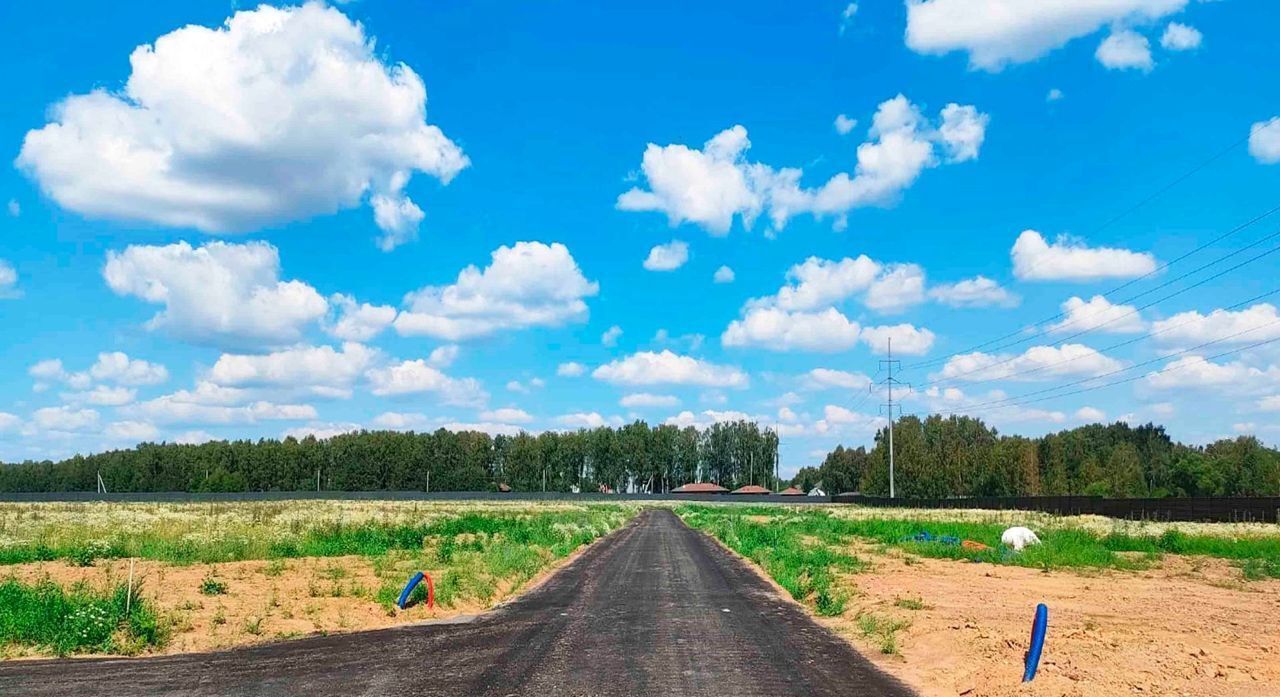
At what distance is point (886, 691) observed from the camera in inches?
436

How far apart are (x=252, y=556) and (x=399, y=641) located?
635 inches

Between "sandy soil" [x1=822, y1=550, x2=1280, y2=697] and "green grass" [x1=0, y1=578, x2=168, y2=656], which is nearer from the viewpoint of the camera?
"sandy soil" [x1=822, y1=550, x2=1280, y2=697]

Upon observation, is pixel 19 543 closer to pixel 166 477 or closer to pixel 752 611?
pixel 752 611

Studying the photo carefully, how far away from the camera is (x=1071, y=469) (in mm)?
146375

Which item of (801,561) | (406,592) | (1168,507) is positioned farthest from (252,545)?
(1168,507)

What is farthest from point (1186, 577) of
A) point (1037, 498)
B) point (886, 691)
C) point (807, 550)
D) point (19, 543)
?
point (1037, 498)

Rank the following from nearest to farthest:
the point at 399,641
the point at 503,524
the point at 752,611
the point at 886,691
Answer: the point at 886,691 → the point at 399,641 → the point at 752,611 → the point at 503,524

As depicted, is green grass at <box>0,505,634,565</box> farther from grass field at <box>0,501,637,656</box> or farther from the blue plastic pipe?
the blue plastic pipe

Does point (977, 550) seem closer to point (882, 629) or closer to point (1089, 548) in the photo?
point (1089, 548)

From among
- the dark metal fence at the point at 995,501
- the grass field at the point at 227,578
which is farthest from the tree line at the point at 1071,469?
the grass field at the point at 227,578

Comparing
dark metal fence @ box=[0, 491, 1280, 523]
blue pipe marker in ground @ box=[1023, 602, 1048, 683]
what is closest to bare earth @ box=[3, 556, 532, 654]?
blue pipe marker in ground @ box=[1023, 602, 1048, 683]

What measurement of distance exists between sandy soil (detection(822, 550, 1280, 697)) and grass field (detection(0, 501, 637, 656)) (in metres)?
9.58

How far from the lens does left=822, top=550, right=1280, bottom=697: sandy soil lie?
37.6 ft

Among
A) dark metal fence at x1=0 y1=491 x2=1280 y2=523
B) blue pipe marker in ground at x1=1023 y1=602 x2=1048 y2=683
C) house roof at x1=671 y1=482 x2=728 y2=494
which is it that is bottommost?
house roof at x1=671 y1=482 x2=728 y2=494
